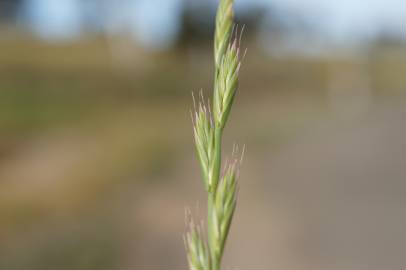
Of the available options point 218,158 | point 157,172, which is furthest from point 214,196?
point 157,172

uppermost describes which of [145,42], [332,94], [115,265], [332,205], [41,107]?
Answer: [115,265]

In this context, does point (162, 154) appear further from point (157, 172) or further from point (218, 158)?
point (218, 158)

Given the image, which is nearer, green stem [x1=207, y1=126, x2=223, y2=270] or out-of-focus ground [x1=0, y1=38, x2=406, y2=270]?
green stem [x1=207, y1=126, x2=223, y2=270]

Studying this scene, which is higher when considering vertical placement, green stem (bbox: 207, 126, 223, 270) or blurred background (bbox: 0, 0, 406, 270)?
green stem (bbox: 207, 126, 223, 270)

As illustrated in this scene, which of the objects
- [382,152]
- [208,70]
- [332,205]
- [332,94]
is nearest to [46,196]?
[332,205]

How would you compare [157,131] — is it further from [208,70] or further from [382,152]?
[208,70]
